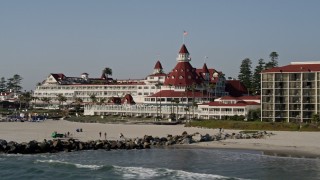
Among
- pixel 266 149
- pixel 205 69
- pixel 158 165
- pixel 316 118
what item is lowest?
pixel 158 165

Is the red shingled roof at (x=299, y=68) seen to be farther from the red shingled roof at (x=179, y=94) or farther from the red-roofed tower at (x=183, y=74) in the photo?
the red-roofed tower at (x=183, y=74)

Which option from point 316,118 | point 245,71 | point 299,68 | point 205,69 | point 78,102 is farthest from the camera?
point 245,71

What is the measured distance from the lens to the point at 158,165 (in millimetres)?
40031

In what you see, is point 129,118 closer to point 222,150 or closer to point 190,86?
point 190,86

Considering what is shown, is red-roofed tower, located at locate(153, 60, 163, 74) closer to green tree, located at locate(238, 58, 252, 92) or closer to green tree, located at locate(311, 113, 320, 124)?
green tree, located at locate(238, 58, 252, 92)

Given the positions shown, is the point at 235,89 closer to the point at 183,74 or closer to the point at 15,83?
the point at 183,74

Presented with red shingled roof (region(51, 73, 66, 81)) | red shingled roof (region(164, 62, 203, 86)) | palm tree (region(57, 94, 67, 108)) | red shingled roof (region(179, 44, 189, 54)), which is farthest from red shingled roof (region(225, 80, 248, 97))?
red shingled roof (region(51, 73, 66, 81))

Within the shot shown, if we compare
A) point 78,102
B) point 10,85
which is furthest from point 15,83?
point 78,102

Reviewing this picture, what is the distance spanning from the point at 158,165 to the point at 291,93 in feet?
131

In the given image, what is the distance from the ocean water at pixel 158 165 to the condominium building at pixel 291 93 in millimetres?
28826

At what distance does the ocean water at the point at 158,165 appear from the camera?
35625mm

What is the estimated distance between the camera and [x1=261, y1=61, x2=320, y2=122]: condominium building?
73500 millimetres

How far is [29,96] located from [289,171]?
11289 centimetres

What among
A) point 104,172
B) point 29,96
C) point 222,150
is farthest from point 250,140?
point 29,96
